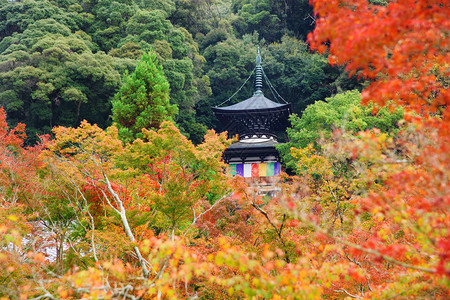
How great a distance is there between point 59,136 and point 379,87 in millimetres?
7060

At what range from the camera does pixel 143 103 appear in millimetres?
15945

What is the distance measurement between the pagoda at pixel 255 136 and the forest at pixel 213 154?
1.95 meters

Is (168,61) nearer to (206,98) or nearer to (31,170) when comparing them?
(206,98)

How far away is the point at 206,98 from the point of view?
27.6 m

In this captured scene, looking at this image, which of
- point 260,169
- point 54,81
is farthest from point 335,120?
point 54,81

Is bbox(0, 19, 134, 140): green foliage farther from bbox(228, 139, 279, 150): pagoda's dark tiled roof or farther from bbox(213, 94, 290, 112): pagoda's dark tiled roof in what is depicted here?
bbox(228, 139, 279, 150): pagoda's dark tiled roof

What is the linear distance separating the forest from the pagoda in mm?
1953

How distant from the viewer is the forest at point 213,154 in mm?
2693

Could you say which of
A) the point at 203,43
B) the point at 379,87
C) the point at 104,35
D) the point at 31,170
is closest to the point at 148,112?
the point at 31,170

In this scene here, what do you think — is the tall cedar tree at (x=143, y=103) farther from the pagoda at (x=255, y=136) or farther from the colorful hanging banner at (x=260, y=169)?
the colorful hanging banner at (x=260, y=169)

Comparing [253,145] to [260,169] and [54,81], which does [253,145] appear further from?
[54,81]

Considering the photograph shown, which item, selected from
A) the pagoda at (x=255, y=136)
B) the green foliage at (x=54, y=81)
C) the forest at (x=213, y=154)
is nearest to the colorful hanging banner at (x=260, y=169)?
the pagoda at (x=255, y=136)

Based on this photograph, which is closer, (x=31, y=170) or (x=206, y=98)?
(x=31, y=170)

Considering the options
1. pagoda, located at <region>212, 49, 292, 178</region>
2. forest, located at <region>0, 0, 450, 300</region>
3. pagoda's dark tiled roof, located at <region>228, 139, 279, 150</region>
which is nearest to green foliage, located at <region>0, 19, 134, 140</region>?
forest, located at <region>0, 0, 450, 300</region>
